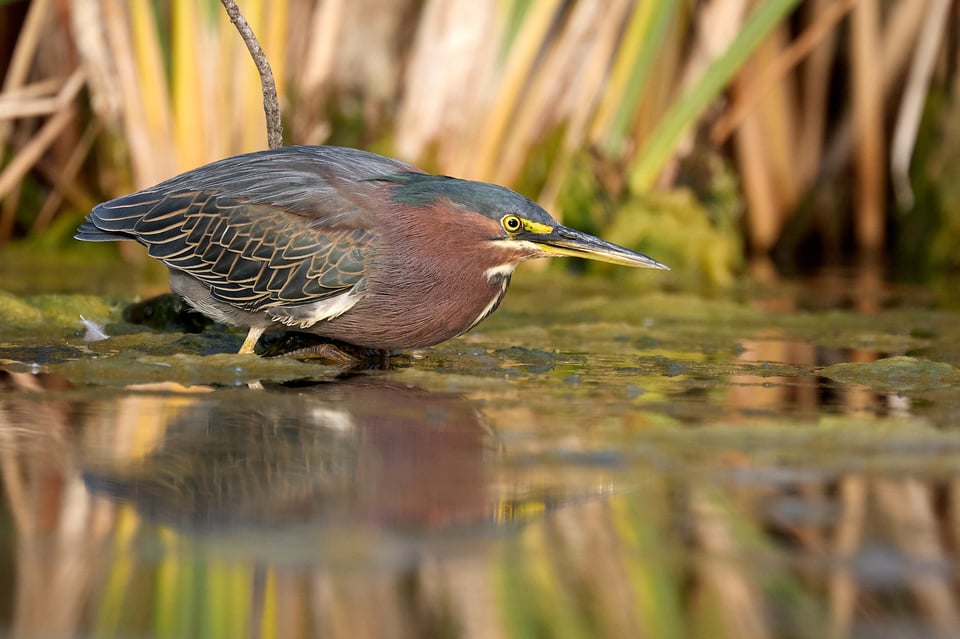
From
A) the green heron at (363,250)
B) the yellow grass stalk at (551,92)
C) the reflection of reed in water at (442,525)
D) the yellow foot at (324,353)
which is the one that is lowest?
the reflection of reed in water at (442,525)

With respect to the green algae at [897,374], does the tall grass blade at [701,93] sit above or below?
above

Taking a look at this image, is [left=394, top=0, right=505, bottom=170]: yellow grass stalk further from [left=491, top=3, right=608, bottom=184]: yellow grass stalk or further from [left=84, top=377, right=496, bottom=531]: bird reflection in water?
[left=84, top=377, right=496, bottom=531]: bird reflection in water

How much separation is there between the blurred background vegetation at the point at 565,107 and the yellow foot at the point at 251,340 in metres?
2.74

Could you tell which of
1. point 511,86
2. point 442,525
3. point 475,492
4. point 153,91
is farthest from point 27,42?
point 442,525

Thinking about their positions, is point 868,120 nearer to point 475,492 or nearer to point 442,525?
point 475,492

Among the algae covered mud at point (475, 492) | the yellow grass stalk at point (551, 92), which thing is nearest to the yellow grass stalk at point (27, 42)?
the yellow grass stalk at point (551, 92)

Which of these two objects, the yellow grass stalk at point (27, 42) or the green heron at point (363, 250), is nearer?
the green heron at point (363, 250)

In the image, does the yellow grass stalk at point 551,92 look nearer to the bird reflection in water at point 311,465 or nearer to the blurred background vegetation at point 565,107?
the blurred background vegetation at point 565,107

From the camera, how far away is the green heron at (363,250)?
4832 mm

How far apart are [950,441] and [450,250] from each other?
1.96 m

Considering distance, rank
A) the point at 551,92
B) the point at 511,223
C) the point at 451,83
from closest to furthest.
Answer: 1. the point at 511,223
2. the point at 451,83
3. the point at 551,92

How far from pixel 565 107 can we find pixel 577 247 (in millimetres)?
3715

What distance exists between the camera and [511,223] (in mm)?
4832

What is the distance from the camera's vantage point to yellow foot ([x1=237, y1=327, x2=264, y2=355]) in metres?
5.06
